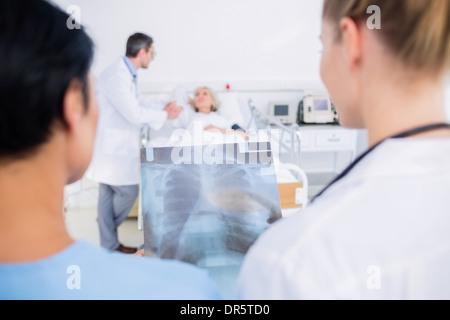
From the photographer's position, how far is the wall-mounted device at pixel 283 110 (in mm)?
3529

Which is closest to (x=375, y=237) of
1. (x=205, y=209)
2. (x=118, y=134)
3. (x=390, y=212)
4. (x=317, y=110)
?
(x=390, y=212)

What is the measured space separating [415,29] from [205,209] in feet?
2.51

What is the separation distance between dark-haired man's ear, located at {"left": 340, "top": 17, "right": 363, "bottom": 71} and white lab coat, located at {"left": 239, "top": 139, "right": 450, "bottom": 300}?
0.48 feet

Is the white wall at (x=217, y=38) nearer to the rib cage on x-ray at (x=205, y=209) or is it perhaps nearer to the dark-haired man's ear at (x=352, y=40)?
the rib cage on x-ray at (x=205, y=209)

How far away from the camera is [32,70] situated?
0.42 metres

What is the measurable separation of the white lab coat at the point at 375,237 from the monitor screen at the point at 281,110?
3.10m

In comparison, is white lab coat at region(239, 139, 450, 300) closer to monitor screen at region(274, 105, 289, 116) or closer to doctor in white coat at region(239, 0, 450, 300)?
doctor in white coat at region(239, 0, 450, 300)

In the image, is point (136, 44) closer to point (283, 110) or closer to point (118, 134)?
point (118, 134)

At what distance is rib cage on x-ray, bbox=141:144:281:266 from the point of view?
1.04m

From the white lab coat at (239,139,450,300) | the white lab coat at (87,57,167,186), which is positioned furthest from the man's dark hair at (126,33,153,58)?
the white lab coat at (239,139,450,300)

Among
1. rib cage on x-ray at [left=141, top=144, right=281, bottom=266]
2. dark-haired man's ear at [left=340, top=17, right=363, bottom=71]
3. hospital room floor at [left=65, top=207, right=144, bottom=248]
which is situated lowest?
hospital room floor at [left=65, top=207, right=144, bottom=248]

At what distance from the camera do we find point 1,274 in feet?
1.52

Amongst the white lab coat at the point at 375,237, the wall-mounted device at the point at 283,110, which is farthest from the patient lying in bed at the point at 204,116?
the white lab coat at the point at 375,237
